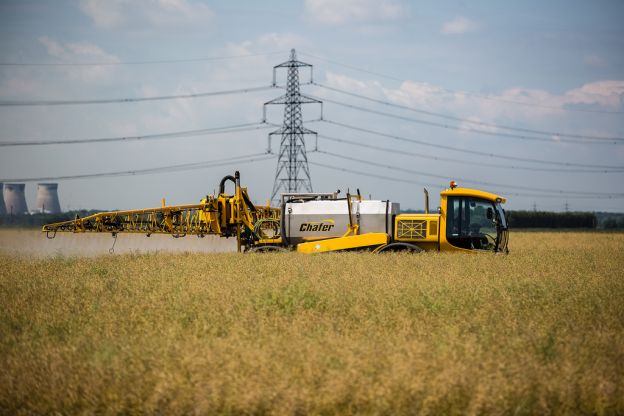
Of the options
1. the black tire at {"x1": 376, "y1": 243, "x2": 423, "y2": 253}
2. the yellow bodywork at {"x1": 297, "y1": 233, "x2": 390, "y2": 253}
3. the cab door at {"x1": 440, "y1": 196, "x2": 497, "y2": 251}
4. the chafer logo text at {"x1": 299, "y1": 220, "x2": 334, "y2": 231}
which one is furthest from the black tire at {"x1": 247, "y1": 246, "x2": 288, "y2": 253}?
the cab door at {"x1": 440, "y1": 196, "x2": 497, "y2": 251}

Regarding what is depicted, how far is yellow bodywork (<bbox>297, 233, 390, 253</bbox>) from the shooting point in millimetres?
22828

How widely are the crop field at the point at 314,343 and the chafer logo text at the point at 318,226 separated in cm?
617

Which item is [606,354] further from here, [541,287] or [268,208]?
[268,208]

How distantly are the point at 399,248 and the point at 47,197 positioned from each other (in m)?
99.8

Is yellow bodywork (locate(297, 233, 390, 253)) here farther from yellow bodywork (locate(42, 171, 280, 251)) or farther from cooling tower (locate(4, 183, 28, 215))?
cooling tower (locate(4, 183, 28, 215))

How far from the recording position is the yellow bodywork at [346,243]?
899 inches

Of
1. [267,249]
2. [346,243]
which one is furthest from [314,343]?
[267,249]

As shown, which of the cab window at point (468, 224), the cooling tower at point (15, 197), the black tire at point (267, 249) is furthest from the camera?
the cooling tower at point (15, 197)

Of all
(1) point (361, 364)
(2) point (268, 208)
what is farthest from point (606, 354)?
(2) point (268, 208)

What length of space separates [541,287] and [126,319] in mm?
8519

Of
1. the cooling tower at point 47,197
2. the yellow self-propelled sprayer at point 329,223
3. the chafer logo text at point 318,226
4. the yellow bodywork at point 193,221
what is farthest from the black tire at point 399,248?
the cooling tower at point 47,197

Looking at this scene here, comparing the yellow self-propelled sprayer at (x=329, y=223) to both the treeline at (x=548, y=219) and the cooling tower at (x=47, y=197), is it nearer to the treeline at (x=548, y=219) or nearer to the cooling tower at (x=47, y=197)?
the treeline at (x=548, y=219)

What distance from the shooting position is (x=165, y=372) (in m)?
8.36

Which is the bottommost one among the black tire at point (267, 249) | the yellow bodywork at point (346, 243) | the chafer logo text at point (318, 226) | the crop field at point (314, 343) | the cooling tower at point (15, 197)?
the crop field at point (314, 343)
